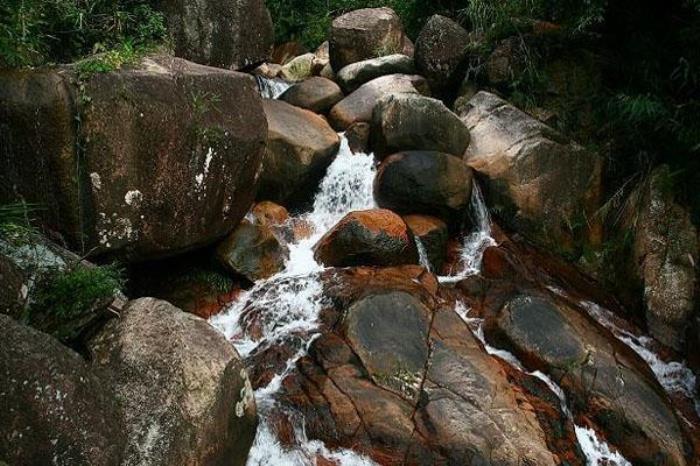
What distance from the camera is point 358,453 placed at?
448 centimetres

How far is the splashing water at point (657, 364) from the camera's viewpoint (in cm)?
617

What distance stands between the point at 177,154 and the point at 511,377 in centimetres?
392

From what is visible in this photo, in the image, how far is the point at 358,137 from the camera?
8758mm

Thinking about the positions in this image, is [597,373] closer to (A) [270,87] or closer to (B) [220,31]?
(B) [220,31]

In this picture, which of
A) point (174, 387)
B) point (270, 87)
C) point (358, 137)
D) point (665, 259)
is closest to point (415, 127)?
point (358, 137)

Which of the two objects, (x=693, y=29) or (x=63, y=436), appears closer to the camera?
(x=63, y=436)

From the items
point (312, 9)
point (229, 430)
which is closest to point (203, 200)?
point (229, 430)

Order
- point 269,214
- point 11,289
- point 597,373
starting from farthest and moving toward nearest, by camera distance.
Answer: point 269,214 < point 597,373 < point 11,289

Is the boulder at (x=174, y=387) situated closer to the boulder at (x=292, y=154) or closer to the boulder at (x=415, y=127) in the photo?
the boulder at (x=292, y=154)

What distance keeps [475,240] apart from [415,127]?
1897 millimetres

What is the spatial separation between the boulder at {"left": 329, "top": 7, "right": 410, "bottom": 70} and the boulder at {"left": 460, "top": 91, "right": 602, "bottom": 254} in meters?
3.95

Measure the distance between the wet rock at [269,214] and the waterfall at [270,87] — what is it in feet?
10.8

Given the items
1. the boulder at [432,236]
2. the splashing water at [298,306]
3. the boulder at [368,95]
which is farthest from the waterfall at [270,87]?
the boulder at [432,236]

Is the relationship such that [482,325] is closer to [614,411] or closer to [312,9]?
[614,411]
